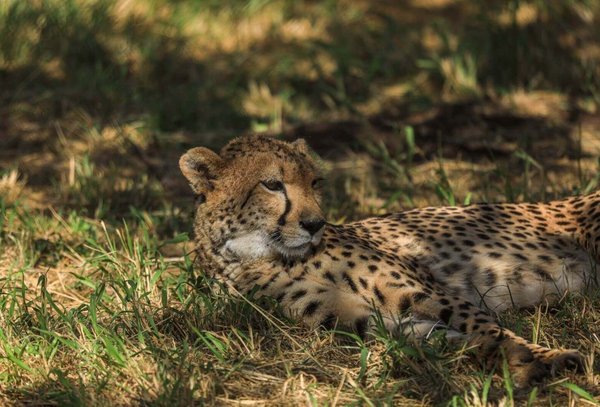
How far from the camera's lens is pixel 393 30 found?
27.8ft

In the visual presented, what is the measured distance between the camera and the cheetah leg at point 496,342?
3.56 m

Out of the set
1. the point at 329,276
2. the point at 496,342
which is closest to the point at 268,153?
the point at 329,276

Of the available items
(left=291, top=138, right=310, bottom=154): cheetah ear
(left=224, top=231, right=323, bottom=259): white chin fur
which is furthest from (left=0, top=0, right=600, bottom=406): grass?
(left=291, top=138, right=310, bottom=154): cheetah ear

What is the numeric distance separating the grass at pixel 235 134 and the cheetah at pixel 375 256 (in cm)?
10

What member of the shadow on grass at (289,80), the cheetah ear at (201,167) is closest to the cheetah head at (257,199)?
the cheetah ear at (201,167)

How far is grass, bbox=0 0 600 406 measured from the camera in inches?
142

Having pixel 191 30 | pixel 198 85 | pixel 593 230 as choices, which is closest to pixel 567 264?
pixel 593 230

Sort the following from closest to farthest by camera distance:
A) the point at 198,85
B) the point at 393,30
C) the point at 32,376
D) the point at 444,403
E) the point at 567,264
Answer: the point at 444,403 → the point at 32,376 → the point at 567,264 → the point at 198,85 → the point at 393,30

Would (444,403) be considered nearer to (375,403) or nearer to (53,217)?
(375,403)

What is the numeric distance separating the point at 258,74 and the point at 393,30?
1.16 m

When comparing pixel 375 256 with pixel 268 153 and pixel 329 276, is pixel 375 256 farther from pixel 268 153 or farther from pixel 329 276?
pixel 268 153

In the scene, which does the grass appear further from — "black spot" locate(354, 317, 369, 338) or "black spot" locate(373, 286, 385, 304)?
"black spot" locate(373, 286, 385, 304)

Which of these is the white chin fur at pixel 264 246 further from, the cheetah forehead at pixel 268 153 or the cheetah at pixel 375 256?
the cheetah forehead at pixel 268 153

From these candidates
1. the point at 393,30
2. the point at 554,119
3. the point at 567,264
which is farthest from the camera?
the point at 393,30
